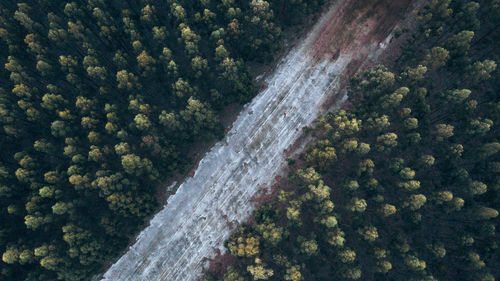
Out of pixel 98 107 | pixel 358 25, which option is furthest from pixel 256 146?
pixel 358 25

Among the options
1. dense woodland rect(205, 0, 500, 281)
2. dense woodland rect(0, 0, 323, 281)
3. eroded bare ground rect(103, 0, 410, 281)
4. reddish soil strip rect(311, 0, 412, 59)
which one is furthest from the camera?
reddish soil strip rect(311, 0, 412, 59)

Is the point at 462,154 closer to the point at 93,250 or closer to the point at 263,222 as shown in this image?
the point at 263,222

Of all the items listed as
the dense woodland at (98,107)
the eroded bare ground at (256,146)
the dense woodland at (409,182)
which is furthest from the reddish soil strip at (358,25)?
the dense woodland at (98,107)

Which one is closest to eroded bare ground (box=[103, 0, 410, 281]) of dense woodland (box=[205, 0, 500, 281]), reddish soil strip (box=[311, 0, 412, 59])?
reddish soil strip (box=[311, 0, 412, 59])

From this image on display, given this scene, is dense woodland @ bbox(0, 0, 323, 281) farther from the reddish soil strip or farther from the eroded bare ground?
the reddish soil strip

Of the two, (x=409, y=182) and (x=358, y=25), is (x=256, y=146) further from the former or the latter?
(x=358, y=25)

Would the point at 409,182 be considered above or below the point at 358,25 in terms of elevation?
below
